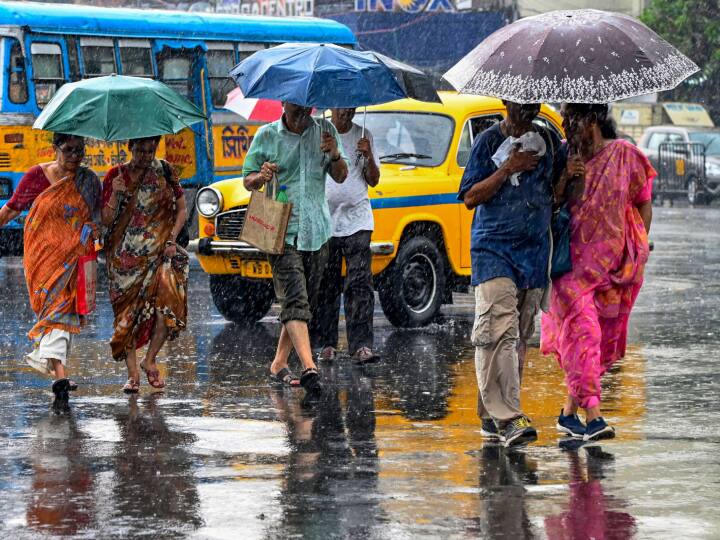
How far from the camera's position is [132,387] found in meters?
8.89

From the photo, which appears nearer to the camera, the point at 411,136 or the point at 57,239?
the point at 57,239

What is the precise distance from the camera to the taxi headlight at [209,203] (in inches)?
478

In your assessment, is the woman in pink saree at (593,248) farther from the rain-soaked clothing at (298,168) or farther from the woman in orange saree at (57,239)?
the woman in orange saree at (57,239)

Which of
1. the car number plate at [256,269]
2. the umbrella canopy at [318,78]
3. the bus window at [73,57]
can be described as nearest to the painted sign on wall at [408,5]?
the bus window at [73,57]

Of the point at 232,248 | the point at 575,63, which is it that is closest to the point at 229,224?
the point at 232,248

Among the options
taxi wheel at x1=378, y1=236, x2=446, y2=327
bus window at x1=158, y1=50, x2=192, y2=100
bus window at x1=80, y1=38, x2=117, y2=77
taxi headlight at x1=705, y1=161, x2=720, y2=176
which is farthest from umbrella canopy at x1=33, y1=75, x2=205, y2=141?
taxi headlight at x1=705, y1=161, x2=720, y2=176

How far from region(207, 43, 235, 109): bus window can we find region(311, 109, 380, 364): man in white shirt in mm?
9367

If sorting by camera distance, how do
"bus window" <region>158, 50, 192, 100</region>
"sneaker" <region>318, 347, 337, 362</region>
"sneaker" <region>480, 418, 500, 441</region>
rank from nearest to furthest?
1. "sneaker" <region>480, 418, 500, 441</region>
2. "sneaker" <region>318, 347, 337, 362</region>
3. "bus window" <region>158, 50, 192, 100</region>

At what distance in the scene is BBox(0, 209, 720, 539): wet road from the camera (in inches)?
226

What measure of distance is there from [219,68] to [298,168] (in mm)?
10752

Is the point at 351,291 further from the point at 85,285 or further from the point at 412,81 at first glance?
the point at 85,285

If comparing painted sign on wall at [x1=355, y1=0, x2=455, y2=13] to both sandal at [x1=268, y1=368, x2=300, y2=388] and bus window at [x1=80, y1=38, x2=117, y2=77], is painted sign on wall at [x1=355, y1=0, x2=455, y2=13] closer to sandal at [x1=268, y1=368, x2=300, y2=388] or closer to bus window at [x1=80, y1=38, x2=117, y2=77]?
bus window at [x1=80, y1=38, x2=117, y2=77]

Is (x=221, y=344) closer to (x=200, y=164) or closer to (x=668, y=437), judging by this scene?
(x=668, y=437)

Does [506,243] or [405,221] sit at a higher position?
[506,243]
